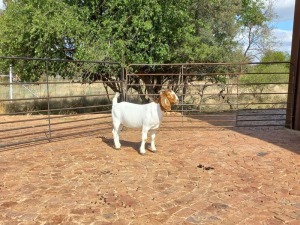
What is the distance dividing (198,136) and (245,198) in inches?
139

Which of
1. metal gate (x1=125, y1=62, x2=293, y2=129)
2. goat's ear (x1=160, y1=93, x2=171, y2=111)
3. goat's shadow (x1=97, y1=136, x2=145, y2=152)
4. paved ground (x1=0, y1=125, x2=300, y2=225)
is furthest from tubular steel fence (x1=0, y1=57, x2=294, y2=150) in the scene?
goat's ear (x1=160, y1=93, x2=171, y2=111)

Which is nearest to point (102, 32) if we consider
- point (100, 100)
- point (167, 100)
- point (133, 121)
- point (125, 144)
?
point (125, 144)

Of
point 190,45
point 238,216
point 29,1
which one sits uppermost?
point 29,1

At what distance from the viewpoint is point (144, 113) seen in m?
5.47

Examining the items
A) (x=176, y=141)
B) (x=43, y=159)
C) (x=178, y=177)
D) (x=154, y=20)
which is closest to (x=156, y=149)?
(x=176, y=141)

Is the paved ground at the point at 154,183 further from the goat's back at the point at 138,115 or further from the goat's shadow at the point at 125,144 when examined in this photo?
the goat's back at the point at 138,115

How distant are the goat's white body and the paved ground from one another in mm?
462

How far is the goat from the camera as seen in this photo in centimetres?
536

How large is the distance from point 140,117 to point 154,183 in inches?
61.8

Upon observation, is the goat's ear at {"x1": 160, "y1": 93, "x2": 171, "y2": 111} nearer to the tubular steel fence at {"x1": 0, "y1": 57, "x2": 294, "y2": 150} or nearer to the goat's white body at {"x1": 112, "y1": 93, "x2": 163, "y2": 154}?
the goat's white body at {"x1": 112, "y1": 93, "x2": 163, "y2": 154}

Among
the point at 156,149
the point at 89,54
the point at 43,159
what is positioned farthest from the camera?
the point at 89,54

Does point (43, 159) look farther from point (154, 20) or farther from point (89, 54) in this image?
point (154, 20)

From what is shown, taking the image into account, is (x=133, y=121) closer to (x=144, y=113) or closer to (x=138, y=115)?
(x=138, y=115)

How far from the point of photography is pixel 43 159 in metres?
5.42
